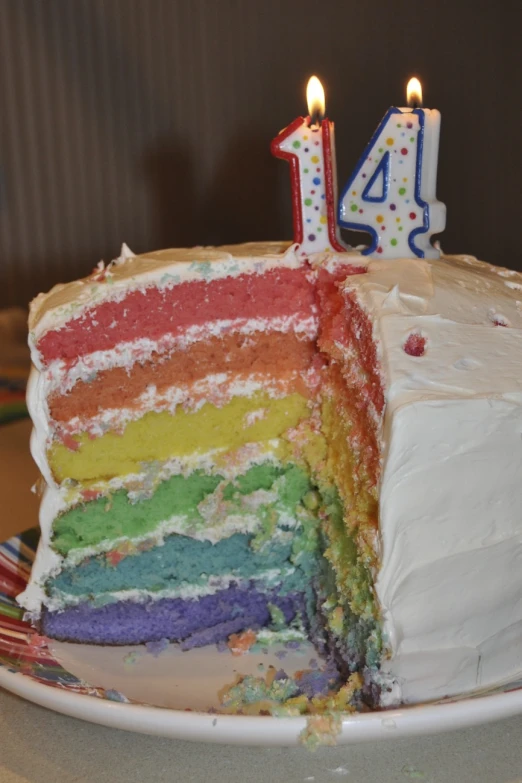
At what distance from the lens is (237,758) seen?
58.3 inches

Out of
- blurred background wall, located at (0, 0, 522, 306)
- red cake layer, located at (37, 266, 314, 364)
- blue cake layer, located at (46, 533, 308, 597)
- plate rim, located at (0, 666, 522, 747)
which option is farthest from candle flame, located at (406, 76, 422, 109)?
blurred background wall, located at (0, 0, 522, 306)

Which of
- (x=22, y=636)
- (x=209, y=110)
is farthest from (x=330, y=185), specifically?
(x=209, y=110)

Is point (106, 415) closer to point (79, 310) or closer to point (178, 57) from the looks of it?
point (79, 310)

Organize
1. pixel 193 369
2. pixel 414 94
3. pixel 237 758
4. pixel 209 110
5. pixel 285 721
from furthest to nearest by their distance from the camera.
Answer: pixel 209 110 → pixel 414 94 → pixel 193 369 → pixel 237 758 → pixel 285 721

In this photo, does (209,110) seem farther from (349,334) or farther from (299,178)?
(349,334)

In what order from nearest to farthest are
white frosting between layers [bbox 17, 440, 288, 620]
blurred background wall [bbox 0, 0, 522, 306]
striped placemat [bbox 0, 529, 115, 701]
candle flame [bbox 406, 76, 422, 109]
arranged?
striped placemat [bbox 0, 529, 115, 701]
white frosting between layers [bbox 17, 440, 288, 620]
candle flame [bbox 406, 76, 422, 109]
blurred background wall [bbox 0, 0, 522, 306]

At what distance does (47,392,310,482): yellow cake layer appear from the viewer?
6.23 feet

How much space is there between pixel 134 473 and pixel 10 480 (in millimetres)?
1236

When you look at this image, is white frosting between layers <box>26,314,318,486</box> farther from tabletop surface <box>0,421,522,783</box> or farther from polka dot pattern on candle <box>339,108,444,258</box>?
tabletop surface <box>0,421,522,783</box>

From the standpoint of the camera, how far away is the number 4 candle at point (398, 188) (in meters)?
1.94

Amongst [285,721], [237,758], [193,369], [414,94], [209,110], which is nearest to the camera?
[285,721]

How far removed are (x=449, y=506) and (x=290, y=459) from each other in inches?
24.2

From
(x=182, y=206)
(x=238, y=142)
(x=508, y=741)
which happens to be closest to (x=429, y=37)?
(x=238, y=142)

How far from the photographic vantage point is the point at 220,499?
202 centimetres
